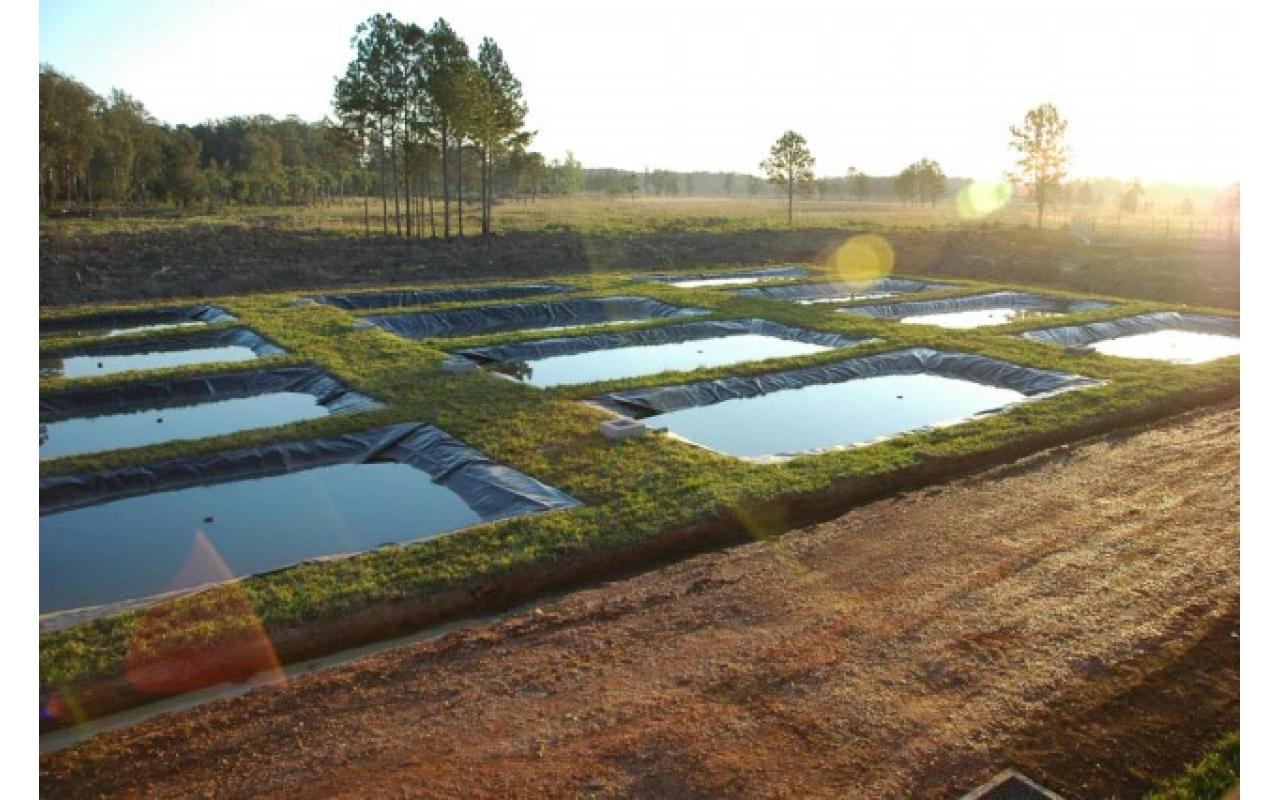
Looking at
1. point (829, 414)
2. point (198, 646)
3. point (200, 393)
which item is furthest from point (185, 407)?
point (829, 414)

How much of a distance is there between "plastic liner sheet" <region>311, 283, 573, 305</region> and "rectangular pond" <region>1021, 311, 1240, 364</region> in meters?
12.1

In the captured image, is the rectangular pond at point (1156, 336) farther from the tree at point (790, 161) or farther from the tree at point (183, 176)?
the tree at point (183, 176)

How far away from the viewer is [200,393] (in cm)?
1340

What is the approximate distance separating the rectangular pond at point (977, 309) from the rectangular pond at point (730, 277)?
546cm

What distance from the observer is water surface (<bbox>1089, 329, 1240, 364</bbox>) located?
53.8ft

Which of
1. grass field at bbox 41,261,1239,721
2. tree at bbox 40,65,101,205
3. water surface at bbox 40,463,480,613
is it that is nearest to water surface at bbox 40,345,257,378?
grass field at bbox 41,261,1239,721

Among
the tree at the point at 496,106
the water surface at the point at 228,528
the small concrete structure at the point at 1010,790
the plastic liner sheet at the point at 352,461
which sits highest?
the tree at the point at 496,106

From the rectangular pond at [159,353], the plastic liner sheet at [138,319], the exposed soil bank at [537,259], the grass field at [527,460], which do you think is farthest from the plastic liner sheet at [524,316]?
the exposed soil bank at [537,259]

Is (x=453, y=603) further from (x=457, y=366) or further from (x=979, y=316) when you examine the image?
(x=979, y=316)

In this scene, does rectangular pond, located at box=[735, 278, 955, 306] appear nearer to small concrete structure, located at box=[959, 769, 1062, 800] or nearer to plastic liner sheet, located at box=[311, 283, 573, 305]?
plastic liner sheet, located at box=[311, 283, 573, 305]

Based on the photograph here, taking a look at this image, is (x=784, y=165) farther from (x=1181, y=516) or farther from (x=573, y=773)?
(x=573, y=773)

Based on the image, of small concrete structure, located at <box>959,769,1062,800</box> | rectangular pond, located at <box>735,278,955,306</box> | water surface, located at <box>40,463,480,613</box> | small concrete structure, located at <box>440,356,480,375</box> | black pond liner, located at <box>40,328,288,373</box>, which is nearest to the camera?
small concrete structure, located at <box>959,769,1062,800</box>

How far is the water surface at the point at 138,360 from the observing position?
1496 cm

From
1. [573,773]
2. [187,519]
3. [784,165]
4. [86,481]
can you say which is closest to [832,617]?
[573,773]
